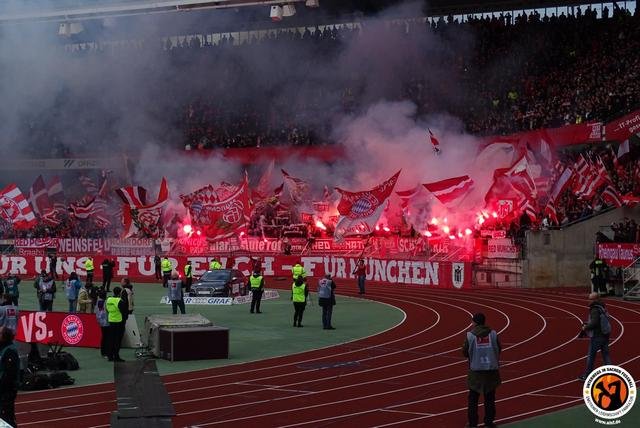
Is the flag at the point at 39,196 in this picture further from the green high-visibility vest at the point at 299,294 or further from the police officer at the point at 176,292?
the green high-visibility vest at the point at 299,294

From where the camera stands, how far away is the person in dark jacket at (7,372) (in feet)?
32.4

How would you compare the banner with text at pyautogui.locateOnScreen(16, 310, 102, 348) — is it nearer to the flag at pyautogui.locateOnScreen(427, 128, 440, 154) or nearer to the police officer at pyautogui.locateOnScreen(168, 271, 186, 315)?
the police officer at pyautogui.locateOnScreen(168, 271, 186, 315)

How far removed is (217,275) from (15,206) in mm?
14299

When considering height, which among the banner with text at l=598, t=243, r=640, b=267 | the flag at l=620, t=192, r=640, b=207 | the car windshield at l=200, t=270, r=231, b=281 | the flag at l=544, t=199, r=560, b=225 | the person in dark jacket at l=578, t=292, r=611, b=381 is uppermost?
the flag at l=620, t=192, r=640, b=207

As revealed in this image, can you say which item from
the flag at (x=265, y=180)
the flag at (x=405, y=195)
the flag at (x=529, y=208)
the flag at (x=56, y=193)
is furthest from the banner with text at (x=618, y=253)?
the flag at (x=56, y=193)

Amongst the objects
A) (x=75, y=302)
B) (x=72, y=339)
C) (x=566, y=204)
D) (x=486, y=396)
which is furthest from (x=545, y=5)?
(x=486, y=396)

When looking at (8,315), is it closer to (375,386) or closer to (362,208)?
(375,386)

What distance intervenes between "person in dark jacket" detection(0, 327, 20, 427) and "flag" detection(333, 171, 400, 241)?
2639cm

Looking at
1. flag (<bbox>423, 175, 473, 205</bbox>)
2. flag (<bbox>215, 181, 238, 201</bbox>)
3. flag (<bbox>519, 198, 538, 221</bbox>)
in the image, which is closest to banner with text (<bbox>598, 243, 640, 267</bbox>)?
flag (<bbox>519, 198, 538, 221</bbox>)

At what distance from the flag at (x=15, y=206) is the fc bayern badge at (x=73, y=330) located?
2222 cm

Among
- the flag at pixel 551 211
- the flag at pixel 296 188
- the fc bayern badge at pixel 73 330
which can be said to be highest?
the flag at pixel 296 188

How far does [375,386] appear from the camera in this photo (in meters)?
14.6

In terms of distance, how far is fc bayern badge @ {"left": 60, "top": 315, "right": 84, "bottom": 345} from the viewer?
1894 cm

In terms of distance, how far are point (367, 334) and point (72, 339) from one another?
20.2ft
